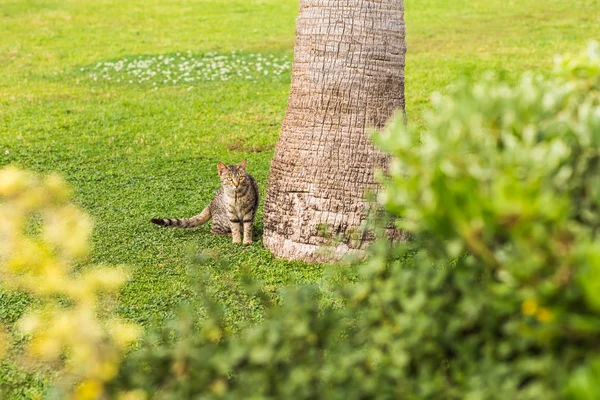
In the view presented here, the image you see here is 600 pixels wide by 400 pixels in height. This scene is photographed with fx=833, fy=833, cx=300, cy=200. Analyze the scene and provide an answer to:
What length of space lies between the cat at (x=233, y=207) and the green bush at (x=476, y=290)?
4.75 metres

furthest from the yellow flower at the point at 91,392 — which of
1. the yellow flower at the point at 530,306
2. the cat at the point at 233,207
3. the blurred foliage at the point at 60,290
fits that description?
the cat at the point at 233,207

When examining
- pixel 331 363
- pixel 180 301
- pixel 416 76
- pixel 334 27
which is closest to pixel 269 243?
pixel 180 301

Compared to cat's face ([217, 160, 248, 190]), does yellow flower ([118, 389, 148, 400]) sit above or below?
above

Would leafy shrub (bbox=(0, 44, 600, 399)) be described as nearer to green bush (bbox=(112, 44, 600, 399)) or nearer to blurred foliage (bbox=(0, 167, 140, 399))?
green bush (bbox=(112, 44, 600, 399))

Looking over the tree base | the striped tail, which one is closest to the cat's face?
the striped tail

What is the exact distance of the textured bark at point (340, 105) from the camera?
713 centimetres

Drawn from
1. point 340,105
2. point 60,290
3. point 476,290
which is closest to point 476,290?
point 476,290

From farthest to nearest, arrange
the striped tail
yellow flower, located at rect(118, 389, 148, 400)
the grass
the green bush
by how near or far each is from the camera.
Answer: the striped tail, the grass, yellow flower, located at rect(118, 389, 148, 400), the green bush

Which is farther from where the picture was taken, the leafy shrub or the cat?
the cat

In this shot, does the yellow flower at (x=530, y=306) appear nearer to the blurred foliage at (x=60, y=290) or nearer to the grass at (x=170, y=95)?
the grass at (x=170, y=95)

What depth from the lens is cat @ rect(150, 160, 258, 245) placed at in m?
8.12

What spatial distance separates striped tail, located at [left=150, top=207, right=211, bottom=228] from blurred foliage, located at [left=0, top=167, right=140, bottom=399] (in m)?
0.98

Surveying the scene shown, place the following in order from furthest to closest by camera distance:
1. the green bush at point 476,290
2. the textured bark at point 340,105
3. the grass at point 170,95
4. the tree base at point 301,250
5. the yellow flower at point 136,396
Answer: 1. the grass at point 170,95
2. the tree base at point 301,250
3. the textured bark at point 340,105
4. the yellow flower at point 136,396
5. the green bush at point 476,290

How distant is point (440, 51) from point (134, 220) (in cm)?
1343
